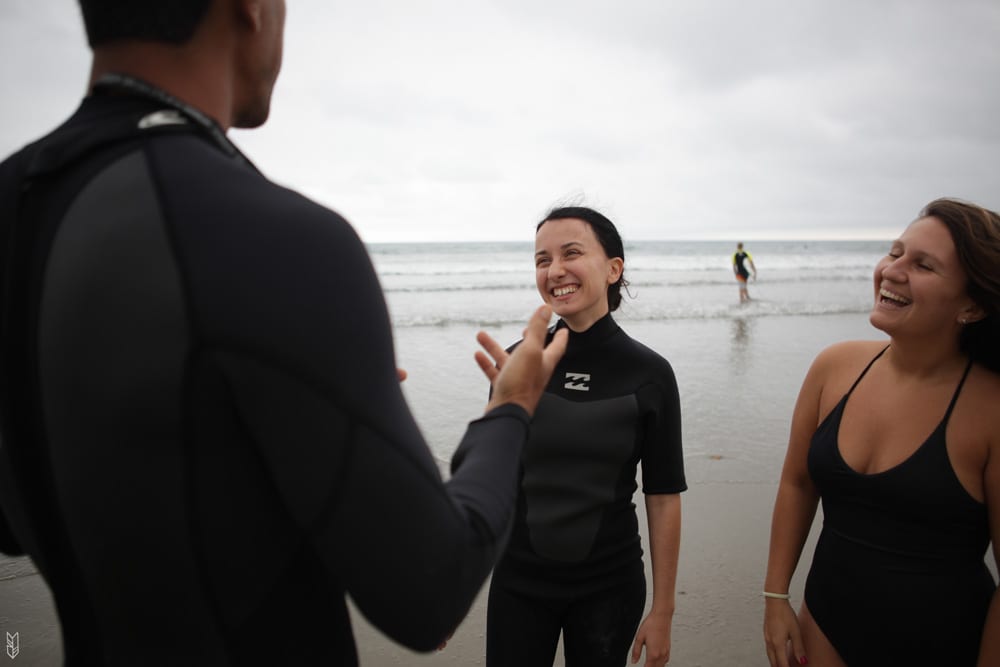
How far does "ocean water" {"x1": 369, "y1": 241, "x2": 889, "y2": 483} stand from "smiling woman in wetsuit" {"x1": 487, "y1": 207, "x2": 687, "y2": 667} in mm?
3143

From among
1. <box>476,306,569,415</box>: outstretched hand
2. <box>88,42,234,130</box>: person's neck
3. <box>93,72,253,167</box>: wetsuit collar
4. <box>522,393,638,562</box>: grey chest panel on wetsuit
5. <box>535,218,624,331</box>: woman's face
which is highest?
<box>88,42,234,130</box>: person's neck

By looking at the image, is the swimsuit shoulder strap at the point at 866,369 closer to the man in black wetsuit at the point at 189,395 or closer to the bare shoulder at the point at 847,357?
the bare shoulder at the point at 847,357

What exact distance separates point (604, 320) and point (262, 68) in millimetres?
1774

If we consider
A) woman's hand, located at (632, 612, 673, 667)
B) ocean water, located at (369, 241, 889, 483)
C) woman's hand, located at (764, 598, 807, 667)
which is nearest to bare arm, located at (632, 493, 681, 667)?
woman's hand, located at (632, 612, 673, 667)

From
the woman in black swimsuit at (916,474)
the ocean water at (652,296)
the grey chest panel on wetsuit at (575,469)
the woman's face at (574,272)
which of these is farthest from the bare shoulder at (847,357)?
the ocean water at (652,296)

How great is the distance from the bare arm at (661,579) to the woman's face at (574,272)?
0.81 metres

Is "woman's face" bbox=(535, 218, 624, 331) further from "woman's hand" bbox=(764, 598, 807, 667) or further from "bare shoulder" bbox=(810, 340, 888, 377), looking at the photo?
"woman's hand" bbox=(764, 598, 807, 667)

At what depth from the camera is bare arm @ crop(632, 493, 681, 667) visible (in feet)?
7.39

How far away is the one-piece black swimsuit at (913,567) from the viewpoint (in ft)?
5.97

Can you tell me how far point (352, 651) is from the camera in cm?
103

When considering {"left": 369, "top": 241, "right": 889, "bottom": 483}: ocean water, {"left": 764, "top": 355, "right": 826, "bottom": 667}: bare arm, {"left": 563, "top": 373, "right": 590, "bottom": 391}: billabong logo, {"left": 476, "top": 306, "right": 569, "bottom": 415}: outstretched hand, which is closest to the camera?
{"left": 476, "top": 306, "right": 569, "bottom": 415}: outstretched hand

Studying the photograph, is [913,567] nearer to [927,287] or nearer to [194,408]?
[927,287]

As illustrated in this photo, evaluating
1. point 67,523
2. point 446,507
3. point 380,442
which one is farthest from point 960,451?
point 67,523

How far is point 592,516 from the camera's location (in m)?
2.24
